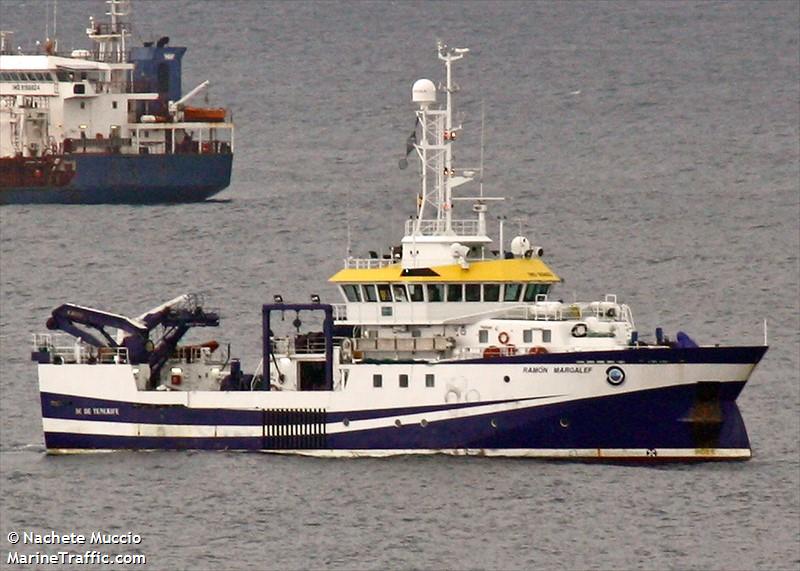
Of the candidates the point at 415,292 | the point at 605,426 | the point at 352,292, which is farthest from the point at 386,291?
the point at 605,426

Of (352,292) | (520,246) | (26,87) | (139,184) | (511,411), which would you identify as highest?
(26,87)

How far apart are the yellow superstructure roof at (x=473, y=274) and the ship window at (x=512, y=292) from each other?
278 mm

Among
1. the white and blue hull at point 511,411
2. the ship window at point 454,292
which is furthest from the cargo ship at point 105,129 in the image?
the white and blue hull at point 511,411

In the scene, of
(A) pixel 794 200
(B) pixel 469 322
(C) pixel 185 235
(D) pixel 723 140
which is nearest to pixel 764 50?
(D) pixel 723 140

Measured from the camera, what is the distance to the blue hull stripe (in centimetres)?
6412

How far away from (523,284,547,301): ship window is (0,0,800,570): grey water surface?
4.29 meters

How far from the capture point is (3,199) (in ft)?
463

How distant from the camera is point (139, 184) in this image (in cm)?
14150

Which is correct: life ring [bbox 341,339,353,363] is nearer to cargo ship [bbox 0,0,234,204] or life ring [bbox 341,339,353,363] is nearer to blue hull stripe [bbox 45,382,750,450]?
blue hull stripe [bbox 45,382,750,450]

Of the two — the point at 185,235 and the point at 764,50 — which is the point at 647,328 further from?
the point at 764,50

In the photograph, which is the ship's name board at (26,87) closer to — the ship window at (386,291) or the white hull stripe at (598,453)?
the ship window at (386,291)

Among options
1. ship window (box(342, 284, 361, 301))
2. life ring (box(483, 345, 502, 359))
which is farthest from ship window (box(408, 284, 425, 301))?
life ring (box(483, 345, 502, 359))

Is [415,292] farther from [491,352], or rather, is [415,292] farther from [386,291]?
[491,352]

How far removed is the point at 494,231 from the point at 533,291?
48496 mm
